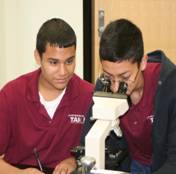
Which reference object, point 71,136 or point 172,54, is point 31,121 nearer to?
point 71,136

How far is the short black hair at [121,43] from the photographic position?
149cm

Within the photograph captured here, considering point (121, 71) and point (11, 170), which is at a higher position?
point (121, 71)

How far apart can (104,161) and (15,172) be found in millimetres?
545

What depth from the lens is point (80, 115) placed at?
181cm

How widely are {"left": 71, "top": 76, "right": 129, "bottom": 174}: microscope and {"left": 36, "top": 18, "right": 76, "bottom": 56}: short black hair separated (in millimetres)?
575

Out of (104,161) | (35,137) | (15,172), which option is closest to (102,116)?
(104,161)

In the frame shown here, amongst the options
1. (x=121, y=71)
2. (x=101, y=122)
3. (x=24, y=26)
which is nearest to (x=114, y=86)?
(x=121, y=71)

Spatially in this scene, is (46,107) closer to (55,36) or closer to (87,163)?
(55,36)

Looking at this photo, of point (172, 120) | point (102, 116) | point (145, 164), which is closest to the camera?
point (102, 116)

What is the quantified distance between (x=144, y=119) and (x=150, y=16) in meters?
1.66

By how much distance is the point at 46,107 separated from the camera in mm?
1825

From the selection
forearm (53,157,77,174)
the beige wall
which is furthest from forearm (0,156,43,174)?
the beige wall

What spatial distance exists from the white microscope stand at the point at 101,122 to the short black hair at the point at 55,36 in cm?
59

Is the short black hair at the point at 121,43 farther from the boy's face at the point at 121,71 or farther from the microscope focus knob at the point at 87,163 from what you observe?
the microscope focus knob at the point at 87,163
